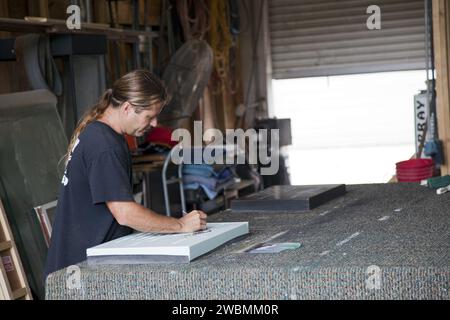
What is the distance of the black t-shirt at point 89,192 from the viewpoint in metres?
2.56

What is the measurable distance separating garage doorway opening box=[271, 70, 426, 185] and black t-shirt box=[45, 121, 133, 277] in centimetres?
645

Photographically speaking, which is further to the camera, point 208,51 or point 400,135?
point 400,135

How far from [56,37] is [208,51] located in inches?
82.9

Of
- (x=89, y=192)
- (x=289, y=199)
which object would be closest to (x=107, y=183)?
(x=89, y=192)

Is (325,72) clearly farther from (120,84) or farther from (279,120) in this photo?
(120,84)

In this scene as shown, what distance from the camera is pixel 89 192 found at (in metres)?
2.66

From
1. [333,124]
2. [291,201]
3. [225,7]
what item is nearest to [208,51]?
[225,7]

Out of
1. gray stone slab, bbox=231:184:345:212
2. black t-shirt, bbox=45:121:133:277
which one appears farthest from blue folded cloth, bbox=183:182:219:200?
black t-shirt, bbox=45:121:133:277

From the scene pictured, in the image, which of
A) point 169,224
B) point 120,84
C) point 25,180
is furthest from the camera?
point 25,180

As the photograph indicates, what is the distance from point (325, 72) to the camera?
8.82m

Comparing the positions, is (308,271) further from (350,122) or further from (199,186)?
(350,122)

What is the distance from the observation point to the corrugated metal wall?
8500mm

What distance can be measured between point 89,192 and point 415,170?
2.25 meters

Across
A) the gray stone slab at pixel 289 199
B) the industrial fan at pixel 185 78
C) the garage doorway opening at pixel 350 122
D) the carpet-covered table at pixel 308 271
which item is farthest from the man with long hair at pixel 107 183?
the garage doorway opening at pixel 350 122
